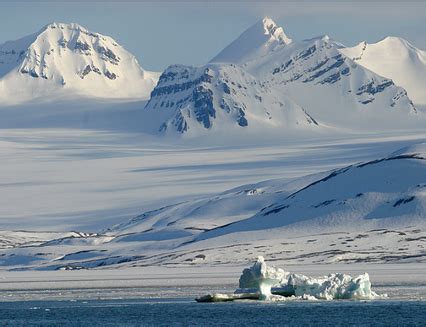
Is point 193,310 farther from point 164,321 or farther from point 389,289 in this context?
point 389,289

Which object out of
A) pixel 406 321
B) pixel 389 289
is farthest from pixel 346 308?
pixel 389 289

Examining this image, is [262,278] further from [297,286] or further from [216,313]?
[216,313]

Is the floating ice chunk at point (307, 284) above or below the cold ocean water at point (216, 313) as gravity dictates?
above

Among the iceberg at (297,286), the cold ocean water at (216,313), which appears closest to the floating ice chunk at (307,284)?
the iceberg at (297,286)

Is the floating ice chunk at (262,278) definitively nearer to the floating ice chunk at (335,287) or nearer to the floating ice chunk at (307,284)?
the floating ice chunk at (307,284)

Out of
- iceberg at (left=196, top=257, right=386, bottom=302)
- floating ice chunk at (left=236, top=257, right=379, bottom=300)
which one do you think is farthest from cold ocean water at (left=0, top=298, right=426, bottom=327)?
floating ice chunk at (left=236, top=257, right=379, bottom=300)

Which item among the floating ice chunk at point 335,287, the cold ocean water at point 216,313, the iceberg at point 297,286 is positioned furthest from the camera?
the floating ice chunk at point 335,287

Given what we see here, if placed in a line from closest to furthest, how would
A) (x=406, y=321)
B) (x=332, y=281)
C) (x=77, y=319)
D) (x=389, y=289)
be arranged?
1. (x=406, y=321)
2. (x=77, y=319)
3. (x=332, y=281)
4. (x=389, y=289)
